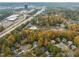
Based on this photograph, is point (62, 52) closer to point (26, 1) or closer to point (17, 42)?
point (17, 42)

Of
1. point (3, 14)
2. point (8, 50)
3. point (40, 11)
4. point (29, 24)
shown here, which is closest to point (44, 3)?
point (40, 11)

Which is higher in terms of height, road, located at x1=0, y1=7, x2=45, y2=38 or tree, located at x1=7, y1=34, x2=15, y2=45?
road, located at x1=0, y1=7, x2=45, y2=38

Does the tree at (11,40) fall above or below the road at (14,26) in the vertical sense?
below

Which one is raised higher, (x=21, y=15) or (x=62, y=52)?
(x=21, y=15)

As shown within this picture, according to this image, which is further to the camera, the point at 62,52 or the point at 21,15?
the point at 21,15

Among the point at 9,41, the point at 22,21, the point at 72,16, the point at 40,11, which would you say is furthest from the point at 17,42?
the point at 72,16

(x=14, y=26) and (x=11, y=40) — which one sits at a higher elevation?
(x=14, y=26)

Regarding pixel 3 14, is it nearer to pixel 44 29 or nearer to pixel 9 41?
pixel 9 41

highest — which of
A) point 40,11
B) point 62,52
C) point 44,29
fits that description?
point 40,11

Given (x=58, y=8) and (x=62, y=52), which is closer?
(x=62, y=52)

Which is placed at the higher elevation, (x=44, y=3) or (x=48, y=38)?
(x=44, y=3)
